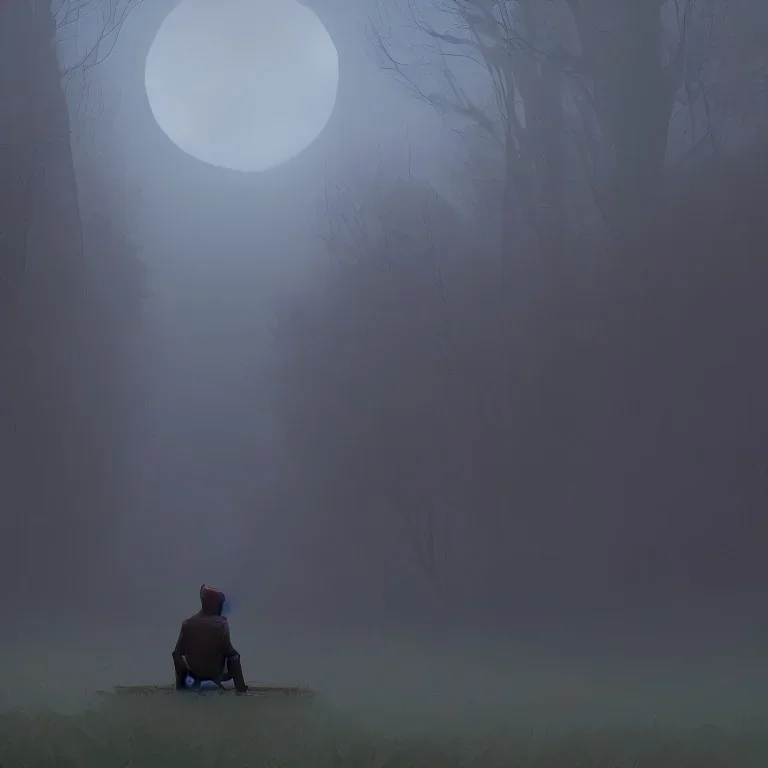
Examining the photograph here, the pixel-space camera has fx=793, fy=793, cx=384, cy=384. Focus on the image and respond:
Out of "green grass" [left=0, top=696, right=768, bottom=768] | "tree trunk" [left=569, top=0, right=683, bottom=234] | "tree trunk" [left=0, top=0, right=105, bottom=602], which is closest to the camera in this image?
"green grass" [left=0, top=696, right=768, bottom=768]

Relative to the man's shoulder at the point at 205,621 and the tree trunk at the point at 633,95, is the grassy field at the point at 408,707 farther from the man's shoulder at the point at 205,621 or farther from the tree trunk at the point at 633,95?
the tree trunk at the point at 633,95

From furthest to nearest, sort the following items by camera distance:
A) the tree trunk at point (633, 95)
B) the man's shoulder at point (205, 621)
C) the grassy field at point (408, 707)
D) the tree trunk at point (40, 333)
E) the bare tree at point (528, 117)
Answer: the tree trunk at point (40, 333), the bare tree at point (528, 117), the tree trunk at point (633, 95), the man's shoulder at point (205, 621), the grassy field at point (408, 707)

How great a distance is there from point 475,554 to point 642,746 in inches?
291

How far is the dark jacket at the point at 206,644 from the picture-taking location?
14.3 feet

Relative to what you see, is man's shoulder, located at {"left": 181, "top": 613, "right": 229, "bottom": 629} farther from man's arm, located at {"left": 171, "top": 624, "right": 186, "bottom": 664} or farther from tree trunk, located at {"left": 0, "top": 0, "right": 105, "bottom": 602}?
tree trunk, located at {"left": 0, "top": 0, "right": 105, "bottom": 602}

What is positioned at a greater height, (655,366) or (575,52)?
(575,52)

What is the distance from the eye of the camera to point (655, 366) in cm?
984

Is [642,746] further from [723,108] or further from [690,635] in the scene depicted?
[723,108]

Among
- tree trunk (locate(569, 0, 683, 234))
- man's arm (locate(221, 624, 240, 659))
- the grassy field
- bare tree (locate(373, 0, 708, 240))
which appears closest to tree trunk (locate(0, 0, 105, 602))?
the grassy field

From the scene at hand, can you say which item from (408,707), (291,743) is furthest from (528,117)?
(291,743)

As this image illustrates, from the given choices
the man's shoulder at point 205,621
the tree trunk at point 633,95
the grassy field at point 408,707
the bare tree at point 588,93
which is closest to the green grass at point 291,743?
the grassy field at point 408,707

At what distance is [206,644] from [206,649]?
3cm

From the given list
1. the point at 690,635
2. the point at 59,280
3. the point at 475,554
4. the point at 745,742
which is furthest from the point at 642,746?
the point at 59,280

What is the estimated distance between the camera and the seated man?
4344 mm
